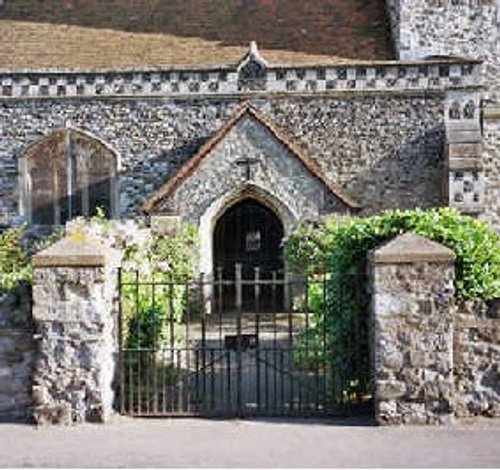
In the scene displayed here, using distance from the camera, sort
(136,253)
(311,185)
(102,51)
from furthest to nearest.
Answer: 1. (102,51)
2. (311,185)
3. (136,253)

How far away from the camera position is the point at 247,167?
1631 cm

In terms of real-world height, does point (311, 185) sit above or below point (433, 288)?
above

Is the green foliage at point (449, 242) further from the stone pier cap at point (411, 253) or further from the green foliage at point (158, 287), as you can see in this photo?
the green foliage at point (158, 287)

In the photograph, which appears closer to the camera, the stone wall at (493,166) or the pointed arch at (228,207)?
the pointed arch at (228,207)

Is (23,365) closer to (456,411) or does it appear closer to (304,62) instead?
(456,411)

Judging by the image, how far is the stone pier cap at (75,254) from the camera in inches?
320

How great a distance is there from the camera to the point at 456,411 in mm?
→ 8094

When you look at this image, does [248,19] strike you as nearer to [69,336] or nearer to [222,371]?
[222,371]

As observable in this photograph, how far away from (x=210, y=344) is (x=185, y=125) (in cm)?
635

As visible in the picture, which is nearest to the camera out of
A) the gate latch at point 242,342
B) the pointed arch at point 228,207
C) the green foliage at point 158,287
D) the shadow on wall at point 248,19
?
the gate latch at point 242,342

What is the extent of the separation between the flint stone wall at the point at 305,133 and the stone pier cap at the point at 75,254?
30.5 ft

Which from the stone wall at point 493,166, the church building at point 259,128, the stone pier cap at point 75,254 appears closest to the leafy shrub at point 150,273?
the stone pier cap at point 75,254

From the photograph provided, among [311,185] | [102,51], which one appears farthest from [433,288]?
[102,51]

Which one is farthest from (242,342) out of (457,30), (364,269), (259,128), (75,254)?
(457,30)
